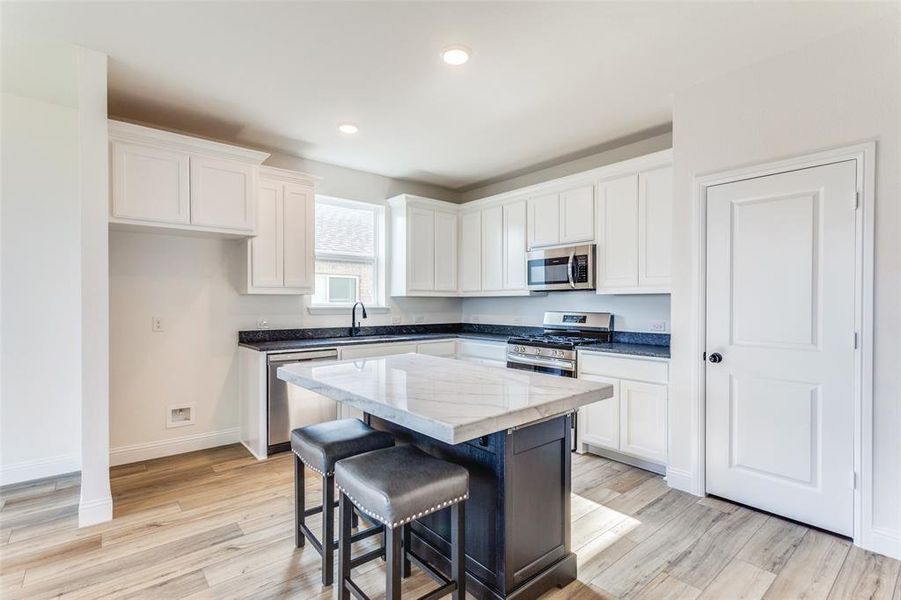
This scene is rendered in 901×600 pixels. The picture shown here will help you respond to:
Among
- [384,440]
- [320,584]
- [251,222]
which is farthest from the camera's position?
[251,222]

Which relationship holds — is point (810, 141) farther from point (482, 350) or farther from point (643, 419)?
point (482, 350)

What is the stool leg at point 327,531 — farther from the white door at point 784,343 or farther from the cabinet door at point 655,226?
the cabinet door at point 655,226

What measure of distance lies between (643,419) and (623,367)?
389mm

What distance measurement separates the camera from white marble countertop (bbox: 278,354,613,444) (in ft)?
4.47

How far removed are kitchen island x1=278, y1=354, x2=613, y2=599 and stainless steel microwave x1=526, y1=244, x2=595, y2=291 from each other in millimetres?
1959

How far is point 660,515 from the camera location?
8.41 feet

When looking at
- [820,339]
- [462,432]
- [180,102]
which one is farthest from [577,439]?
[180,102]

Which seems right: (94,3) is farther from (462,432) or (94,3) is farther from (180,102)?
(462,432)

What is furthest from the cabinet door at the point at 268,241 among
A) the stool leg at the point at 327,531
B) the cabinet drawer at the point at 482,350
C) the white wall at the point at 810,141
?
the white wall at the point at 810,141

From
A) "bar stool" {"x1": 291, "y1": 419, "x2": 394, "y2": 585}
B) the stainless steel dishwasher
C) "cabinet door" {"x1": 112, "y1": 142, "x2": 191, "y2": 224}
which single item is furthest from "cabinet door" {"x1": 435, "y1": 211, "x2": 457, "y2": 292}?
"bar stool" {"x1": 291, "y1": 419, "x2": 394, "y2": 585}

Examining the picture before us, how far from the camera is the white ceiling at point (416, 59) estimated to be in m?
2.12

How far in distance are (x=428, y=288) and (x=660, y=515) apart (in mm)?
3095

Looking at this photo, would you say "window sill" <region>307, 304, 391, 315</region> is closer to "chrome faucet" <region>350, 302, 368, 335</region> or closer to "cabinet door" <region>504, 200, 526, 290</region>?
"chrome faucet" <region>350, 302, 368, 335</region>

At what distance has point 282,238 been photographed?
3.85 m
